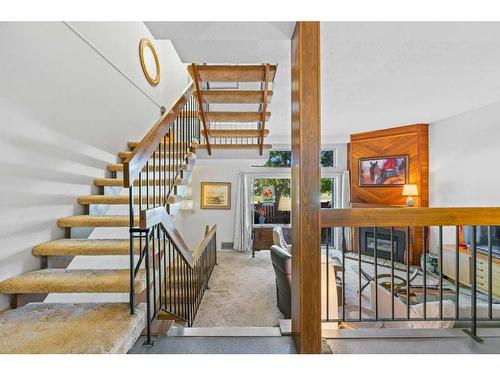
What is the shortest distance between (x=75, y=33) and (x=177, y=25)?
5.21ft

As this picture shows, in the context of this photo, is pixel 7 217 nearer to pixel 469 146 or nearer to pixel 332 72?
pixel 332 72

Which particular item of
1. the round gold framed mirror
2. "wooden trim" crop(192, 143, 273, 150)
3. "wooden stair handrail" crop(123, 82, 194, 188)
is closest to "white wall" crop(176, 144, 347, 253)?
"wooden trim" crop(192, 143, 273, 150)

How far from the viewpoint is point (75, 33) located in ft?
8.24

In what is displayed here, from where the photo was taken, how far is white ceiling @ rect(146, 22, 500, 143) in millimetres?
1659

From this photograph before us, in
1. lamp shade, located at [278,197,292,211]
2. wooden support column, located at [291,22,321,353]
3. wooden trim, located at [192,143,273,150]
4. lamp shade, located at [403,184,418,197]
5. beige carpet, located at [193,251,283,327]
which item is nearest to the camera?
wooden support column, located at [291,22,321,353]

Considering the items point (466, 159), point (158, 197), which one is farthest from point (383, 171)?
point (158, 197)

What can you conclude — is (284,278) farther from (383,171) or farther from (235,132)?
(383,171)

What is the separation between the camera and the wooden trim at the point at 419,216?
1.51 metres

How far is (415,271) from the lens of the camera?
3.99 meters

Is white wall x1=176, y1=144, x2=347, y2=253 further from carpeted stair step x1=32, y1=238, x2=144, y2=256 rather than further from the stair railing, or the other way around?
carpeted stair step x1=32, y1=238, x2=144, y2=256

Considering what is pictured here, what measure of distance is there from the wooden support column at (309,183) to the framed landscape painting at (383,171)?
481 centimetres

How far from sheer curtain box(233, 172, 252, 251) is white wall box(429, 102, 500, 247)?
379 centimetres

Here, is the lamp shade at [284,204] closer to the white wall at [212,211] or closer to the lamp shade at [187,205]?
the white wall at [212,211]
